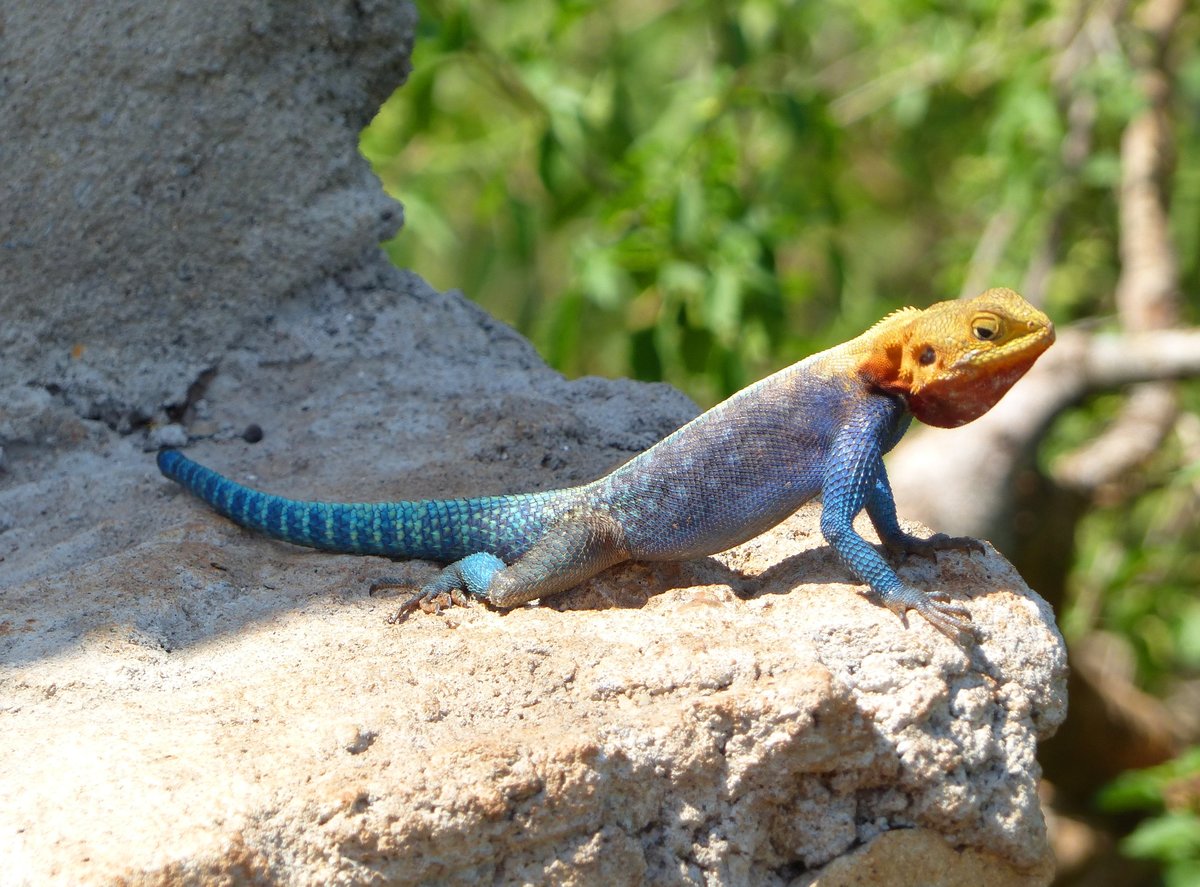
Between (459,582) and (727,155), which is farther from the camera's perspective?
(727,155)

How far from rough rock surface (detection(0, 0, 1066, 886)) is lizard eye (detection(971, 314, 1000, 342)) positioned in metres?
0.56

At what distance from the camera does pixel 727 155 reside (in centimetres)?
605

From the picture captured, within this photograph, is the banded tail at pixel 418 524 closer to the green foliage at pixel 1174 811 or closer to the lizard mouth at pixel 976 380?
the lizard mouth at pixel 976 380

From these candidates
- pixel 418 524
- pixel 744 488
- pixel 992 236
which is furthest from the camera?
pixel 992 236

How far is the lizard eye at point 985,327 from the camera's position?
342 cm

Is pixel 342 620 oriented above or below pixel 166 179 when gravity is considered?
below

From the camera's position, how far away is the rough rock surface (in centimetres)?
262

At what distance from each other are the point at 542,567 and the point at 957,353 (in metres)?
1.15

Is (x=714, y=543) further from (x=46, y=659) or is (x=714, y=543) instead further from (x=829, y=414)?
(x=46, y=659)

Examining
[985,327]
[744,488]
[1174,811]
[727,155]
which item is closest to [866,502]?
[744,488]

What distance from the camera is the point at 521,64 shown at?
602 centimetres

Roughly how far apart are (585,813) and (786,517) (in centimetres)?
118

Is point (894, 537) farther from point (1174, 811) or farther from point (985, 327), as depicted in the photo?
point (1174, 811)

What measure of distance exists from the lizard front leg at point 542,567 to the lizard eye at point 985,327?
1010 millimetres
